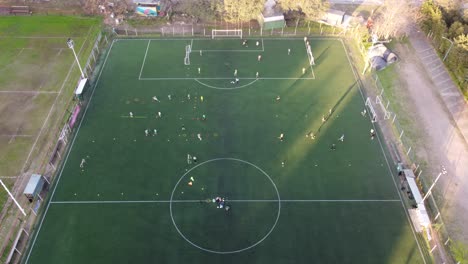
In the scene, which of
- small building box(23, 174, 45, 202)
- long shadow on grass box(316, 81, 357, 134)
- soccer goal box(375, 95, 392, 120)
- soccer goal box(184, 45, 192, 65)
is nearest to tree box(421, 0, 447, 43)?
soccer goal box(375, 95, 392, 120)

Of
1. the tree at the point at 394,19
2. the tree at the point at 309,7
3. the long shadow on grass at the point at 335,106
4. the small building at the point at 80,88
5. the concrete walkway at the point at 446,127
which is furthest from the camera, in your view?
the tree at the point at 309,7

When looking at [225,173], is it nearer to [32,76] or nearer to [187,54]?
[187,54]

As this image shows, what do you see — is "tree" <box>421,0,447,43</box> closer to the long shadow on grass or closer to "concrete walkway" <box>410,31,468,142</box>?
"concrete walkway" <box>410,31,468,142</box>

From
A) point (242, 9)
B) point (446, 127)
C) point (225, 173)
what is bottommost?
point (225, 173)

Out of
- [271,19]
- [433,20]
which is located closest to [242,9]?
[271,19]

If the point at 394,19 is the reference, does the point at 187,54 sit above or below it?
below

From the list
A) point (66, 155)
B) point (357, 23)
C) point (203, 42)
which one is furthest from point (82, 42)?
point (357, 23)

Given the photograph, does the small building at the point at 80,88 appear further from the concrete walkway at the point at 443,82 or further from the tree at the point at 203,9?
the concrete walkway at the point at 443,82

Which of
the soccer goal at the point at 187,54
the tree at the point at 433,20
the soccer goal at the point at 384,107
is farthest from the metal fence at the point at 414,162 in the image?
the soccer goal at the point at 187,54
